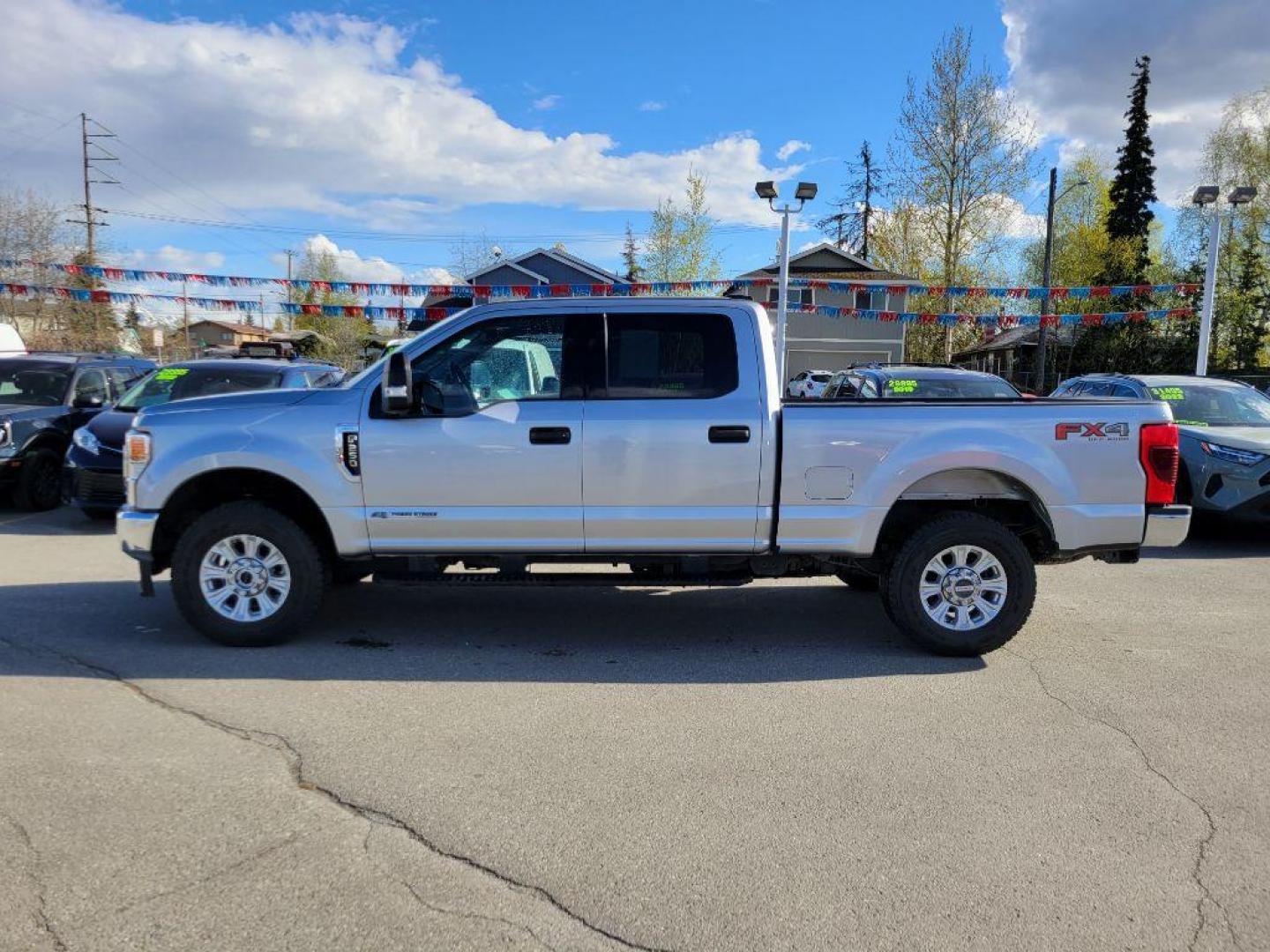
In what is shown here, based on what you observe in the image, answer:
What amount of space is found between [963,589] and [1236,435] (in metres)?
5.58

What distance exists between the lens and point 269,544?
5.09m

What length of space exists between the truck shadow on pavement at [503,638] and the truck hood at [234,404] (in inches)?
56.2

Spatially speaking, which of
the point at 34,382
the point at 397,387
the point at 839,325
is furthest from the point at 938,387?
the point at 839,325

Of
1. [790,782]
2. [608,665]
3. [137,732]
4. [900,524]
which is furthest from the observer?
[900,524]

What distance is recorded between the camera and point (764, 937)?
2.56 m

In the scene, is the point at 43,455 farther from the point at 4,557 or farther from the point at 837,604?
the point at 837,604

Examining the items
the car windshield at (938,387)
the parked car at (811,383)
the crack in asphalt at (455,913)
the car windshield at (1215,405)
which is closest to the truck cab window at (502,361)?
the crack in asphalt at (455,913)

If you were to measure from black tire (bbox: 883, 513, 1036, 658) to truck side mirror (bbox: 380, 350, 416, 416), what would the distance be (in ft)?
9.89

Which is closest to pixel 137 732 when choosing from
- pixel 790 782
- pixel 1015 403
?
pixel 790 782

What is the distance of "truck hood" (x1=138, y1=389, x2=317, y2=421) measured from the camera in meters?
5.07

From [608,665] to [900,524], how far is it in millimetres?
2022

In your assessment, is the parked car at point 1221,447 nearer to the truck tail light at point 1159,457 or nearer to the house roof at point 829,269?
the truck tail light at point 1159,457

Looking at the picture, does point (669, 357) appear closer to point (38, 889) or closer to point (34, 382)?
point (38, 889)

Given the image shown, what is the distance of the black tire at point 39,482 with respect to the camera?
987 cm
